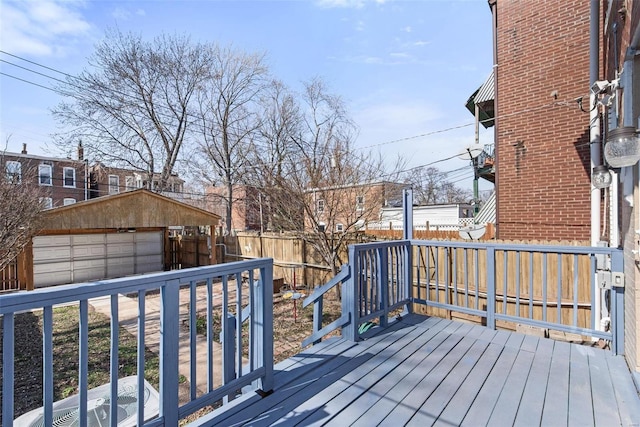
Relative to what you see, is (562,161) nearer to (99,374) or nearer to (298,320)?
(298,320)

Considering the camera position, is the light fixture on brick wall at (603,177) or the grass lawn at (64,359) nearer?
the light fixture on brick wall at (603,177)

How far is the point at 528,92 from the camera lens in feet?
21.5

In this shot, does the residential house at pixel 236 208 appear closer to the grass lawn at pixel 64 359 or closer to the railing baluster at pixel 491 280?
the grass lawn at pixel 64 359

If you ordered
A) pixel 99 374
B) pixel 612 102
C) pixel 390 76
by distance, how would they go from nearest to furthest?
pixel 612 102, pixel 99 374, pixel 390 76

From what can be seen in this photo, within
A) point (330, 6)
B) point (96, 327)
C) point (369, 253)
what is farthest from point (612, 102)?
point (96, 327)

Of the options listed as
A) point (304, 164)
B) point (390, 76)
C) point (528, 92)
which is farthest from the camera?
point (390, 76)

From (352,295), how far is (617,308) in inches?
88.6

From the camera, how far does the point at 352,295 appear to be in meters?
3.13

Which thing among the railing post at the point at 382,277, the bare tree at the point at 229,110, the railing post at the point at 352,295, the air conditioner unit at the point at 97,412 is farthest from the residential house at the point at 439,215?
the air conditioner unit at the point at 97,412

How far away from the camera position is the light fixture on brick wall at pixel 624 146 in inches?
83.4

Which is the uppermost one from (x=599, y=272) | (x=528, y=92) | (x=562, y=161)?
(x=528, y=92)

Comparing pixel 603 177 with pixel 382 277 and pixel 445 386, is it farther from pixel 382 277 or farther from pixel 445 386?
pixel 445 386

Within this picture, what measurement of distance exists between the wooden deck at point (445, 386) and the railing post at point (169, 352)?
292mm

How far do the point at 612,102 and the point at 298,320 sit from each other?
6.24m
